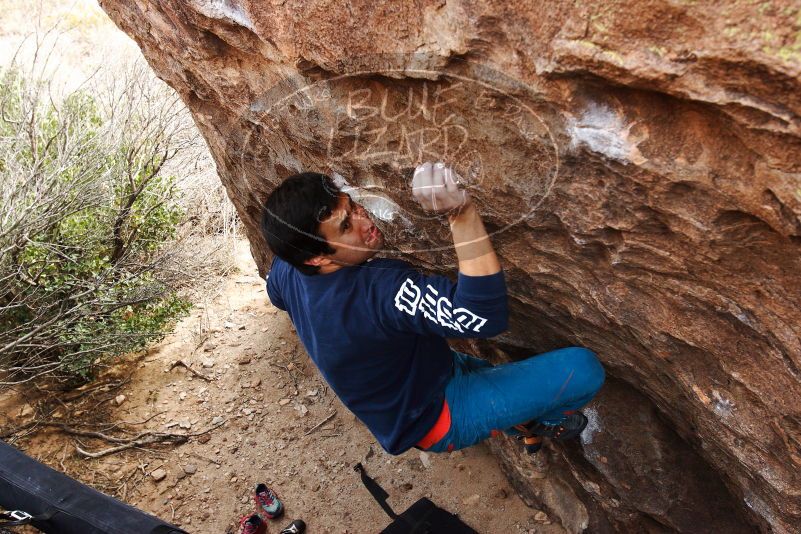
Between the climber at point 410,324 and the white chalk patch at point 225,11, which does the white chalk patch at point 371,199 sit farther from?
the white chalk patch at point 225,11

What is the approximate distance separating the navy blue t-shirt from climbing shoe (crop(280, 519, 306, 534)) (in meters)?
1.12

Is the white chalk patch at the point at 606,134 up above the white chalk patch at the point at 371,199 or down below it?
above

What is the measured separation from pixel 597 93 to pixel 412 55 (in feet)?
1.45

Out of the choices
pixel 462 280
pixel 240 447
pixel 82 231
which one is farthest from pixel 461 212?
pixel 82 231

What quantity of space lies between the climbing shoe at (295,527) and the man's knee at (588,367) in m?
1.61

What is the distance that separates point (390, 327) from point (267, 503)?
1717 mm

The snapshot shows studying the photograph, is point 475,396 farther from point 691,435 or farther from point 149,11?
point 149,11

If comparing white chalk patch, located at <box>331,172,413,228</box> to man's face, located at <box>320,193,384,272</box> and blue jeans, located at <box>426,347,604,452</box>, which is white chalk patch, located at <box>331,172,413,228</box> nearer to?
man's face, located at <box>320,193,384,272</box>

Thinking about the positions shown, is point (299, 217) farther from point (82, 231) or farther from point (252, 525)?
point (82, 231)

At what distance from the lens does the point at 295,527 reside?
9.41 feet

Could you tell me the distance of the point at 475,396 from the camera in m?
2.00

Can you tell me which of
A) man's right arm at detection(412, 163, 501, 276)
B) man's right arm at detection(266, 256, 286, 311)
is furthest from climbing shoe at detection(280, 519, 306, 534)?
man's right arm at detection(412, 163, 501, 276)

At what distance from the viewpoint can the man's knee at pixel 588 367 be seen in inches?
76.6

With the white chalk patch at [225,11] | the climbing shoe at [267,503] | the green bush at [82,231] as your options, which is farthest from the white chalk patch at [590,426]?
the green bush at [82,231]
